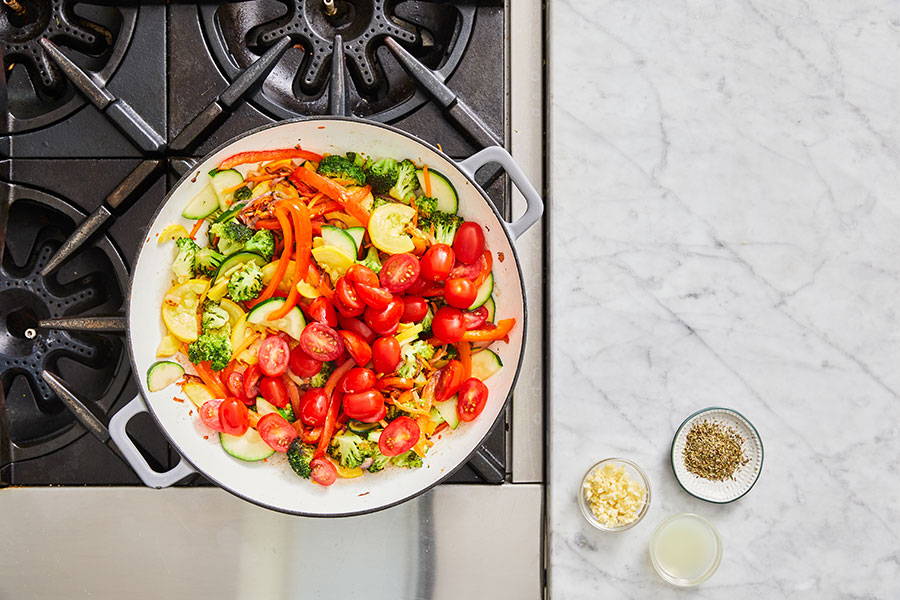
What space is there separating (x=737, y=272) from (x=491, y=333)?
0.57 meters

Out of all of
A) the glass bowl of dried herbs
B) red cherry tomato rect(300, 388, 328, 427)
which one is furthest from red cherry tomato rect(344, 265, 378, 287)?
the glass bowl of dried herbs

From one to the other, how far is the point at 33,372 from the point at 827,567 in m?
1.66

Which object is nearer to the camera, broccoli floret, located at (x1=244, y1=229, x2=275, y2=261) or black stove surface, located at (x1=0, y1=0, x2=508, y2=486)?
broccoli floret, located at (x1=244, y1=229, x2=275, y2=261)

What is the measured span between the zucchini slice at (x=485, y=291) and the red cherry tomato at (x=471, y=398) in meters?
0.14

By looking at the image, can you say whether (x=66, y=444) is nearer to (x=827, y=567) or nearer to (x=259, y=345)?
(x=259, y=345)

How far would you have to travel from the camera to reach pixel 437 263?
143cm

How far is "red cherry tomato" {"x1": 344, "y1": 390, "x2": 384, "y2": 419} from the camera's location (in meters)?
1.42

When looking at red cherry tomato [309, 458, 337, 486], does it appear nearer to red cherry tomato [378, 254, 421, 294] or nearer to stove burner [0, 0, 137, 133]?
red cherry tomato [378, 254, 421, 294]

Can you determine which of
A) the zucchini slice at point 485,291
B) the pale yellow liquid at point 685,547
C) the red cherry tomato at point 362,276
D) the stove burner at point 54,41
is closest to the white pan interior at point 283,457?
the zucchini slice at point 485,291

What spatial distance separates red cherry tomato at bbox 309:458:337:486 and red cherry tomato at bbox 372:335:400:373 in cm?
20

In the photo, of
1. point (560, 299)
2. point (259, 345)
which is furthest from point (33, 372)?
point (560, 299)

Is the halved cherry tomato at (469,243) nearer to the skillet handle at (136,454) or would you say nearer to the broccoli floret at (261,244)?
the broccoli floret at (261,244)

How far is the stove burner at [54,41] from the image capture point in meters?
1.56

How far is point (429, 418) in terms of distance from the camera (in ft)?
4.87
